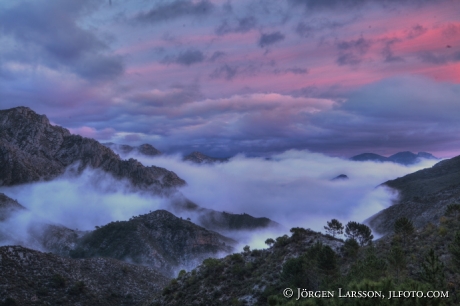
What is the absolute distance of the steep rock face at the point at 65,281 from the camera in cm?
5349

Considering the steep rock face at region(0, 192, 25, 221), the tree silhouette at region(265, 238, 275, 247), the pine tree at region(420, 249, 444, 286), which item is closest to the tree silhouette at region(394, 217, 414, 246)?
the tree silhouette at region(265, 238, 275, 247)

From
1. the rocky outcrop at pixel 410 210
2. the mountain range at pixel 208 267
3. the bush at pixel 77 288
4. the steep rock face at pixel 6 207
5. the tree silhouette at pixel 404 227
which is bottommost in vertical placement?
the bush at pixel 77 288

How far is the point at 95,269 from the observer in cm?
7150

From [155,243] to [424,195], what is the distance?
382 feet

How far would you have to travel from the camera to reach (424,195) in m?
133

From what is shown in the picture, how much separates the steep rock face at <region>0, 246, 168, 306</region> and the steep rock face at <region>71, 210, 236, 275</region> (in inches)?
2043

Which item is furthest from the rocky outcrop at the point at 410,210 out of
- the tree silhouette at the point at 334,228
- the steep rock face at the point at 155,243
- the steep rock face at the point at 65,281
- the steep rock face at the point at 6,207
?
the steep rock face at the point at 6,207

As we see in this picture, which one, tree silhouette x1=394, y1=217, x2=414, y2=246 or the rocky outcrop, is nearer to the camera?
tree silhouette x1=394, y1=217, x2=414, y2=246

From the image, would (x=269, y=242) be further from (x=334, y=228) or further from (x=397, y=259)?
(x=397, y=259)

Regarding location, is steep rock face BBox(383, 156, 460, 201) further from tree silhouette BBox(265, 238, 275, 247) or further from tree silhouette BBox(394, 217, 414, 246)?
tree silhouette BBox(394, 217, 414, 246)

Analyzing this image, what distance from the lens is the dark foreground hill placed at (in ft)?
280

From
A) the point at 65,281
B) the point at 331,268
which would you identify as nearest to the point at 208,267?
the point at 331,268

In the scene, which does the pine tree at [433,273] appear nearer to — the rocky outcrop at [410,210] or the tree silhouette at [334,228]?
the tree silhouette at [334,228]

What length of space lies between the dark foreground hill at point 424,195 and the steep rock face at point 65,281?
65570mm
